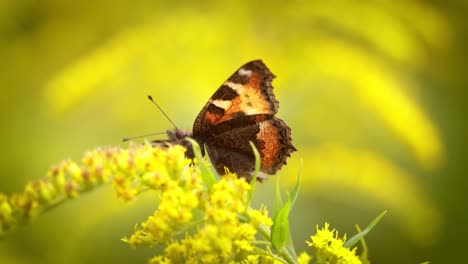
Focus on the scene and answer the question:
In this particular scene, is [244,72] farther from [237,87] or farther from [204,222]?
[204,222]

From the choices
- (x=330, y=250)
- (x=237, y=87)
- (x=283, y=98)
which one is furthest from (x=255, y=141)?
(x=283, y=98)

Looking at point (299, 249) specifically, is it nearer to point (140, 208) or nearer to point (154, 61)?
point (140, 208)

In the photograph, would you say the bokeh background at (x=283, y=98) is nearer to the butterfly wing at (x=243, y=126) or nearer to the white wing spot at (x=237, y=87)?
the butterfly wing at (x=243, y=126)

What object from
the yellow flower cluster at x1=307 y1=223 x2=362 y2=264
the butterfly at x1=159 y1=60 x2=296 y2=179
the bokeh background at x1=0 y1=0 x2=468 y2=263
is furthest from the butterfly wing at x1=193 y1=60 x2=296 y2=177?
the bokeh background at x1=0 y1=0 x2=468 y2=263

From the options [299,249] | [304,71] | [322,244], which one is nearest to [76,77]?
[304,71]

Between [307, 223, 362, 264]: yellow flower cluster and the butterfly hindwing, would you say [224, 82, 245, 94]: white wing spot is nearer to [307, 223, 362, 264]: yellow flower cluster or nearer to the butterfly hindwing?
the butterfly hindwing

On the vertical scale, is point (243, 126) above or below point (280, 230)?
above
